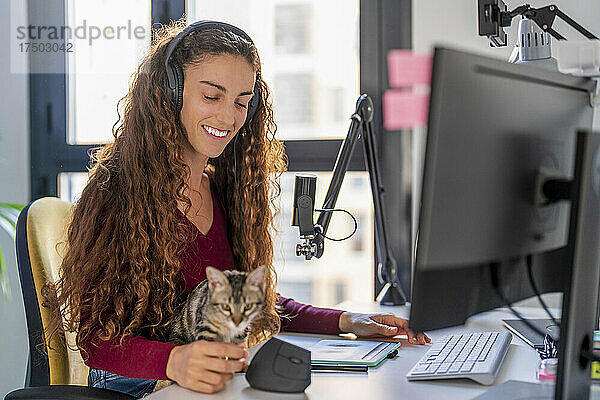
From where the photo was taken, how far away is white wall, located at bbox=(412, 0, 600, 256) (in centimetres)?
183

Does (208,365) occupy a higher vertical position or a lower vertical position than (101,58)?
lower

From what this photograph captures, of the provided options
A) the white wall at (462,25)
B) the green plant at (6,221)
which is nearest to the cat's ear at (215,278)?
the white wall at (462,25)

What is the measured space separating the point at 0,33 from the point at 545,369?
1.97 metres

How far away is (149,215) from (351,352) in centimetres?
42

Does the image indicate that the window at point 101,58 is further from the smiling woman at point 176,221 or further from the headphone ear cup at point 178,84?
the headphone ear cup at point 178,84

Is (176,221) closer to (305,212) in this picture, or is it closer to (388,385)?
(305,212)

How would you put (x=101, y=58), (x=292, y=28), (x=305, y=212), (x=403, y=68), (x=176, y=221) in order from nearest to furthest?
(x=176, y=221) < (x=305, y=212) < (x=403, y=68) < (x=292, y=28) < (x=101, y=58)

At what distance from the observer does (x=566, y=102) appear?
859 millimetres

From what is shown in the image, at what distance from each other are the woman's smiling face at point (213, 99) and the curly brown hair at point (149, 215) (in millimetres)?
23

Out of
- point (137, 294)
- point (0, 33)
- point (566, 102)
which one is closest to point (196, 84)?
point (137, 294)

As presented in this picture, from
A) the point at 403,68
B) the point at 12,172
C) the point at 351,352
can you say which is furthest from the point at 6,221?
the point at 351,352

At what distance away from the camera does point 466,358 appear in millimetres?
1125

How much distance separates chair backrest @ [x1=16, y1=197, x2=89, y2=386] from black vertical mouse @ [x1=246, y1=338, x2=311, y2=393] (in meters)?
0.49

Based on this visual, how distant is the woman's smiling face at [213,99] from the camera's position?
1.26m
